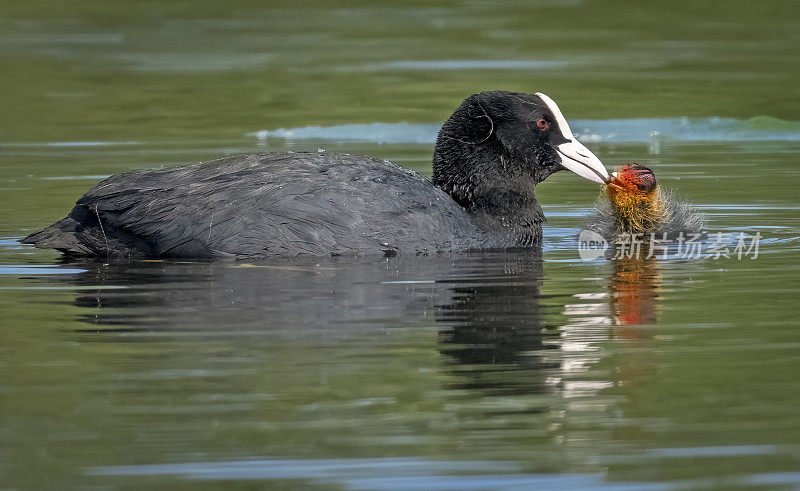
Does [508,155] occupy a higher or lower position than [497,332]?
higher

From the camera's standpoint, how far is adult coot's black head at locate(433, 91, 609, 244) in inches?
330

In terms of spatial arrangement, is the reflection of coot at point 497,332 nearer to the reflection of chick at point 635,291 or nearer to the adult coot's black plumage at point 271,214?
the reflection of chick at point 635,291

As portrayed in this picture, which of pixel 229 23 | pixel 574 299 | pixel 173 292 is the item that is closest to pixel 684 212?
pixel 574 299

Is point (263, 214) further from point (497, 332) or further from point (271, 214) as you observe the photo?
point (497, 332)

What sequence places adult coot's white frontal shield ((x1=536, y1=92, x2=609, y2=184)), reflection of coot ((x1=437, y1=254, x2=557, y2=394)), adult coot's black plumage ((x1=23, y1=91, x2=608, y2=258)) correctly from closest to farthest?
reflection of coot ((x1=437, y1=254, x2=557, y2=394)) → adult coot's black plumage ((x1=23, y1=91, x2=608, y2=258)) → adult coot's white frontal shield ((x1=536, y1=92, x2=609, y2=184))

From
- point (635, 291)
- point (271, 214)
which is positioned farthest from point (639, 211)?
point (271, 214)

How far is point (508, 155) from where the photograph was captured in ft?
27.8

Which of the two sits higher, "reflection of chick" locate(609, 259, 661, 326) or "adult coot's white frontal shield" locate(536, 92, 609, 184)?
"adult coot's white frontal shield" locate(536, 92, 609, 184)

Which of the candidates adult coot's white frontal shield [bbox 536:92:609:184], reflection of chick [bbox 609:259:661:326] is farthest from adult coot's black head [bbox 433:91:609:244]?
reflection of chick [bbox 609:259:661:326]

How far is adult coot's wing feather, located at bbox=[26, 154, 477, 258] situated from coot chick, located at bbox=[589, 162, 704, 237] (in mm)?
1220

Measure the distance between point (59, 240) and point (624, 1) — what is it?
46.8 ft

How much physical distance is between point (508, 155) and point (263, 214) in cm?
182

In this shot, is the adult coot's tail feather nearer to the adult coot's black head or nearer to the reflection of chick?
the adult coot's black head

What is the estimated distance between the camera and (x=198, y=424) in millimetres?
4332
